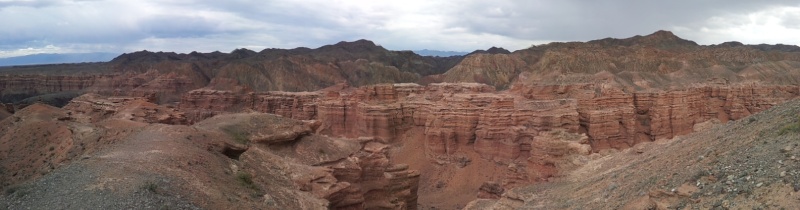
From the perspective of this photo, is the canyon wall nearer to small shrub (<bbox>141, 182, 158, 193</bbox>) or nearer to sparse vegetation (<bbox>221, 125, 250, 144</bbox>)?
sparse vegetation (<bbox>221, 125, 250, 144</bbox>)

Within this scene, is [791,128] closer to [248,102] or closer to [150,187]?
[150,187]

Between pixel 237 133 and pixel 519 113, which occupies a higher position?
pixel 237 133

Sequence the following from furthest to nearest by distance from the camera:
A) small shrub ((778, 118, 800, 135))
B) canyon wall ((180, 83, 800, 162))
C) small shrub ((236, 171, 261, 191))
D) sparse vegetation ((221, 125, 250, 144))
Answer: canyon wall ((180, 83, 800, 162)) < sparse vegetation ((221, 125, 250, 144)) < small shrub ((236, 171, 261, 191)) < small shrub ((778, 118, 800, 135))

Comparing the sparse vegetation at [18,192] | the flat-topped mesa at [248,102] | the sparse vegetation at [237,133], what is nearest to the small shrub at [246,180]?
the sparse vegetation at [237,133]

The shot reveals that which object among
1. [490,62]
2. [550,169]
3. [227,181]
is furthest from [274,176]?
[490,62]

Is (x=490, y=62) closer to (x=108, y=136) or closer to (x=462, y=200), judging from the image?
(x=462, y=200)

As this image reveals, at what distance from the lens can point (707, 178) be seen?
15.4m

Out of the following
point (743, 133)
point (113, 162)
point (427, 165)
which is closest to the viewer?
point (113, 162)

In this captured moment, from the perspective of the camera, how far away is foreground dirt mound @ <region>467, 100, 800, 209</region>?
13.0 m

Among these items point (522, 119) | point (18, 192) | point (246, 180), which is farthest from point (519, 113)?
point (18, 192)

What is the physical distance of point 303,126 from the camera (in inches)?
1267

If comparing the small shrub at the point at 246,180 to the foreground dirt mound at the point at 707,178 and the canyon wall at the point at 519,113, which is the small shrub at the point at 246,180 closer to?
the foreground dirt mound at the point at 707,178

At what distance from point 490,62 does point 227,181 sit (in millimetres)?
111531

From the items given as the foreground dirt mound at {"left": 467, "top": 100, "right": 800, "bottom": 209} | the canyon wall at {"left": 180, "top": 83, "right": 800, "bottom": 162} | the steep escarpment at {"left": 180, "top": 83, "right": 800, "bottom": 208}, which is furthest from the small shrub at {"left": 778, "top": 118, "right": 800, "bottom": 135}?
the canyon wall at {"left": 180, "top": 83, "right": 800, "bottom": 162}
